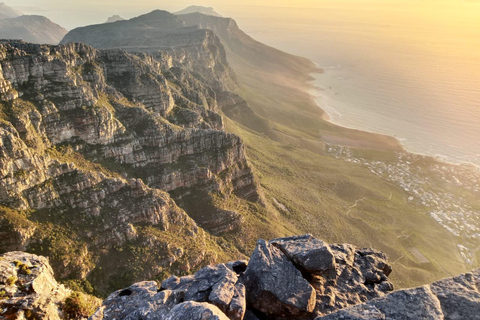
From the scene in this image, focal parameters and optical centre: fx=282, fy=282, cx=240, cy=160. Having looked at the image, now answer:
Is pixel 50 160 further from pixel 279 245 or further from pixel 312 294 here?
pixel 312 294

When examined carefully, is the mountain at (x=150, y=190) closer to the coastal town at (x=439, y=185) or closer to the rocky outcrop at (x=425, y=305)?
the coastal town at (x=439, y=185)

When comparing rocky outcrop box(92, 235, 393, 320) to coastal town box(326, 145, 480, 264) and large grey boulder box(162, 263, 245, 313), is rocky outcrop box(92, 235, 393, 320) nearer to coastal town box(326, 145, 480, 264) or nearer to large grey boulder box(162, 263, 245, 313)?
large grey boulder box(162, 263, 245, 313)

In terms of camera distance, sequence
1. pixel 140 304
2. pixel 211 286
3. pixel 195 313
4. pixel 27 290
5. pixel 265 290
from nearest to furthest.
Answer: pixel 195 313, pixel 265 290, pixel 140 304, pixel 211 286, pixel 27 290

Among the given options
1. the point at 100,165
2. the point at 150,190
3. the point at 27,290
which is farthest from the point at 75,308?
the point at 100,165

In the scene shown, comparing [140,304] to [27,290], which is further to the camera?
[27,290]

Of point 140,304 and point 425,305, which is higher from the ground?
point 425,305

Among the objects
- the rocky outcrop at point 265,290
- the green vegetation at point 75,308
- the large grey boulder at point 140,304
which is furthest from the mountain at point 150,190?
the rocky outcrop at point 265,290

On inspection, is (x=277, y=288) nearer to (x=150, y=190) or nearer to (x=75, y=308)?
(x=75, y=308)
